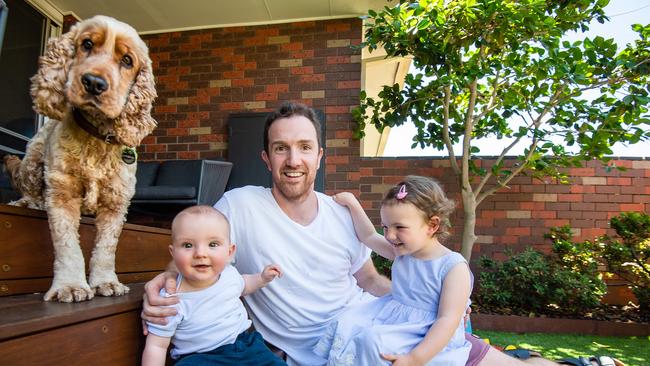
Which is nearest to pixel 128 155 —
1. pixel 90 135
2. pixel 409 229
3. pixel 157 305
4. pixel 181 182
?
pixel 90 135

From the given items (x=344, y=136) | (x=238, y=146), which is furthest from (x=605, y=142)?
(x=238, y=146)

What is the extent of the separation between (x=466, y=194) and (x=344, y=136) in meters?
1.90

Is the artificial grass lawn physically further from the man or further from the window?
the window

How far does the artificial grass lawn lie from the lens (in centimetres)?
361

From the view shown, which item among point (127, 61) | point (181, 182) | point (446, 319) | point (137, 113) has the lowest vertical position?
point (446, 319)

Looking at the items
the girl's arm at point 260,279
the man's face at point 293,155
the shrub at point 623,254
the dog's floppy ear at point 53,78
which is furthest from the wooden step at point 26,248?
the shrub at point 623,254

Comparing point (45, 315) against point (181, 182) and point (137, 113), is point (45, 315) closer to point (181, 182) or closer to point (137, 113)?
point (137, 113)

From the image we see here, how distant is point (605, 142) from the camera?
4746 mm

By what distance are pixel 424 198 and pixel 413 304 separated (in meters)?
0.50

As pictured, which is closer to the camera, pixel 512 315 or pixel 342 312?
pixel 342 312

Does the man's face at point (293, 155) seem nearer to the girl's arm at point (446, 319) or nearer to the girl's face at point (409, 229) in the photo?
the girl's face at point (409, 229)

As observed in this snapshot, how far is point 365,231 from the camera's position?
231cm

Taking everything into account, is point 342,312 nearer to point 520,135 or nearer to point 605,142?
point 520,135

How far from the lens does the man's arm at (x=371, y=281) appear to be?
2.45m
